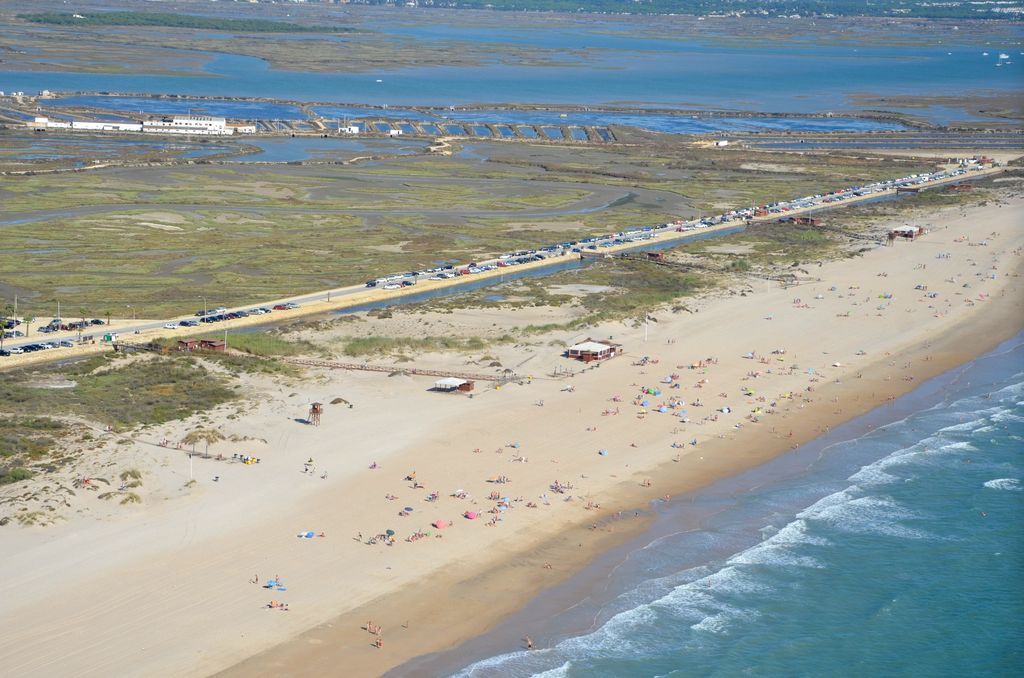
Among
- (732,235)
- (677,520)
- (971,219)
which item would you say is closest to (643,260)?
(732,235)

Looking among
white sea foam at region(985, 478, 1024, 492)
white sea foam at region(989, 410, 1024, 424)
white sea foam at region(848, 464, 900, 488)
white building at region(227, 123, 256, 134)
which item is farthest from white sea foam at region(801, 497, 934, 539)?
white building at region(227, 123, 256, 134)

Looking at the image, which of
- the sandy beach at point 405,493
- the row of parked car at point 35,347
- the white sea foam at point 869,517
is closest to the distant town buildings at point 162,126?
the sandy beach at point 405,493

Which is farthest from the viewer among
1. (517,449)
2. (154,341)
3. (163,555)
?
(154,341)

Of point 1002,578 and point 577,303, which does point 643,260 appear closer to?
point 577,303

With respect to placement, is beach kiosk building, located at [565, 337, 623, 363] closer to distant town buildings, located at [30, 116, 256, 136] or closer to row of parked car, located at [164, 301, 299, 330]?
row of parked car, located at [164, 301, 299, 330]

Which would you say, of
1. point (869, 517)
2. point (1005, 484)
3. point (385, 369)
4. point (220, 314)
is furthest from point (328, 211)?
point (869, 517)

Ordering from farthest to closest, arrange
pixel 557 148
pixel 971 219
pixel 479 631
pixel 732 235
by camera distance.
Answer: pixel 557 148 < pixel 971 219 < pixel 732 235 < pixel 479 631
